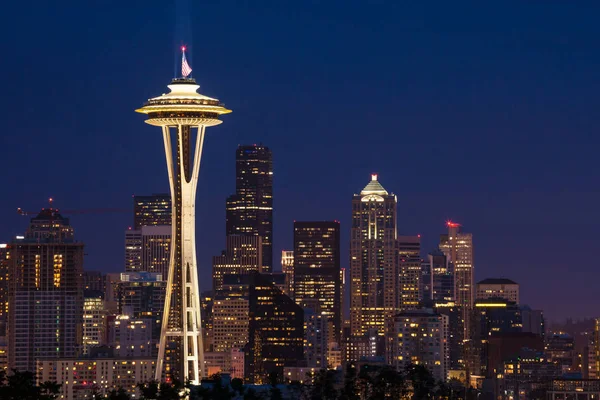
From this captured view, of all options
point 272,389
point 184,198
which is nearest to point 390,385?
point 272,389

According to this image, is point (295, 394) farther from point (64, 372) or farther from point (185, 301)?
point (64, 372)

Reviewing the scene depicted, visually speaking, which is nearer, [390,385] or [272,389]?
[272,389]

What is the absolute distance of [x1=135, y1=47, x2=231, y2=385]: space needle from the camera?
6432 inches

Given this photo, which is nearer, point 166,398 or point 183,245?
point 166,398

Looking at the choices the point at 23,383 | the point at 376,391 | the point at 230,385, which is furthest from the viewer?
the point at 376,391

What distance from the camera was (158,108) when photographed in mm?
167250

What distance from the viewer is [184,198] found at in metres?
164

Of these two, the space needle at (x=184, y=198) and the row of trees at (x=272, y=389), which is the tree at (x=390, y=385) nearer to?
the row of trees at (x=272, y=389)

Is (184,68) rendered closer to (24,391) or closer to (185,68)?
(185,68)

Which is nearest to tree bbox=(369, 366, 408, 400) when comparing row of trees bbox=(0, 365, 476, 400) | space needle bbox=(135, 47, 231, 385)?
row of trees bbox=(0, 365, 476, 400)

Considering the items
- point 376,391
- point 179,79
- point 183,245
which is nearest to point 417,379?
point 376,391

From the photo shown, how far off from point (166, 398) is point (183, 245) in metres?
62.6

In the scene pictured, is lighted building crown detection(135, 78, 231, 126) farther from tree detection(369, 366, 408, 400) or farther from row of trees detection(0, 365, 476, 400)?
tree detection(369, 366, 408, 400)

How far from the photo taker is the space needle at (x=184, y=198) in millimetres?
163375
